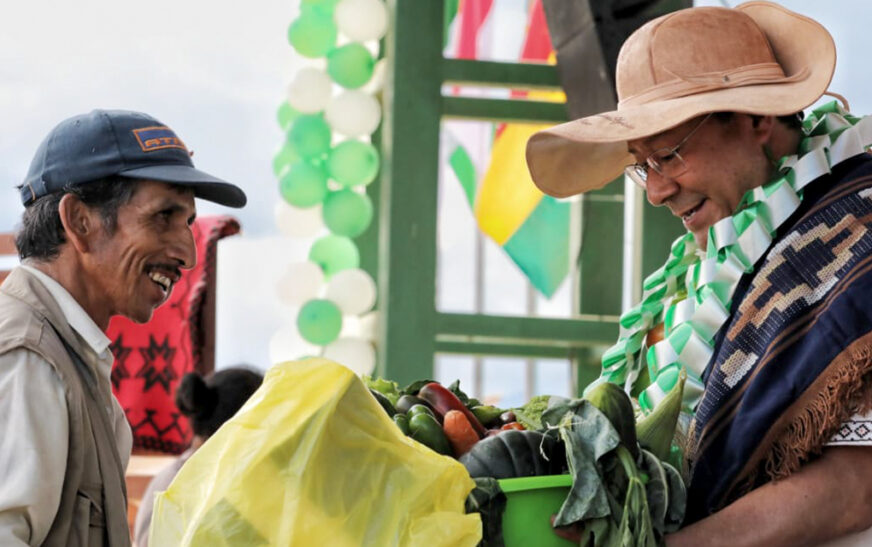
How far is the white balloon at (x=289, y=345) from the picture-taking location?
5051 mm

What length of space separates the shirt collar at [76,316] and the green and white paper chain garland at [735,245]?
1075 millimetres

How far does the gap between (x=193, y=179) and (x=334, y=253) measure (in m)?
2.60

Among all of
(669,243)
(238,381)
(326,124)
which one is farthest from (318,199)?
(669,243)

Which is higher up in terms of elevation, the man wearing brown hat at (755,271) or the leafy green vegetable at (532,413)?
the man wearing brown hat at (755,271)

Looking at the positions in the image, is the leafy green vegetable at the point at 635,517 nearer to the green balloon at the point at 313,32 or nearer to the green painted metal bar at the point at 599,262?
the green painted metal bar at the point at 599,262

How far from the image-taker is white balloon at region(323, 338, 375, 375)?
4895 millimetres

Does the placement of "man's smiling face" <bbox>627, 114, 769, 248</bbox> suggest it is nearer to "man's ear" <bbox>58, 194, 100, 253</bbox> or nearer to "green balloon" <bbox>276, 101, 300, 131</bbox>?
"man's ear" <bbox>58, 194, 100, 253</bbox>

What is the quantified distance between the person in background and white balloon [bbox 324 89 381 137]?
1.12m

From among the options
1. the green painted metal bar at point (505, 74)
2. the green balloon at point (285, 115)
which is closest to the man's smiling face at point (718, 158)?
the green painted metal bar at point (505, 74)

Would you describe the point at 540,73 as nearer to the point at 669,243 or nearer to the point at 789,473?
the point at 669,243

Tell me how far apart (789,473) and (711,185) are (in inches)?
23.2

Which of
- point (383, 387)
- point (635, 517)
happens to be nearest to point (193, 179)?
point (383, 387)

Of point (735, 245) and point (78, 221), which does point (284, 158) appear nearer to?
point (78, 221)

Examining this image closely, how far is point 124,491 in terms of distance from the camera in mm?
2492
